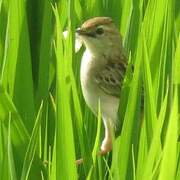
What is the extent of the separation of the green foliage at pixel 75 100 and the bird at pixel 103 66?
3cm

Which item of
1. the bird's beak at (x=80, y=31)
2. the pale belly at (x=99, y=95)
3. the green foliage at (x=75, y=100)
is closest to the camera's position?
the green foliage at (x=75, y=100)

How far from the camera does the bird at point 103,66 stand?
6.21 feet

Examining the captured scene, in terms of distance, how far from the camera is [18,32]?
1568 mm

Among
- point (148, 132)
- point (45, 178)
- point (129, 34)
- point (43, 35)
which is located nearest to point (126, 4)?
point (129, 34)

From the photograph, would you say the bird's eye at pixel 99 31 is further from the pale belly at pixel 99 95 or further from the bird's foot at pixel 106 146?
the bird's foot at pixel 106 146

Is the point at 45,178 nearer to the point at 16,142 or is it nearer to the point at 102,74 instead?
the point at 16,142

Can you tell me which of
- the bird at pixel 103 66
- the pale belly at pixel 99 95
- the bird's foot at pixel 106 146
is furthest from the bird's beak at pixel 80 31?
the bird's foot at pixel 106 146

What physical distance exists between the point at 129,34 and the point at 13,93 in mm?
427

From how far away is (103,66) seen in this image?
6.82 feet

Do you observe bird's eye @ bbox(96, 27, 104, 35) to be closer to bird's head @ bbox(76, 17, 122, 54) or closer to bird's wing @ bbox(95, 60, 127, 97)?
bird's head @ bbox(76, 17, 122, 54)

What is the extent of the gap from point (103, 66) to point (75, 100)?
0.66m

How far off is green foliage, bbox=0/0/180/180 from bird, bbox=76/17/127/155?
3 cm

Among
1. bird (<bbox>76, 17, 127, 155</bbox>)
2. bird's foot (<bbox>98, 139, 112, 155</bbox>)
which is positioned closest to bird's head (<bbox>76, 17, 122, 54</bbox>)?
bird (<bbox>76, 17, 127, 155</bbox>)

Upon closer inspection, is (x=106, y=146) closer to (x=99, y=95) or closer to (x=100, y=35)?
(x=99, y=95)
